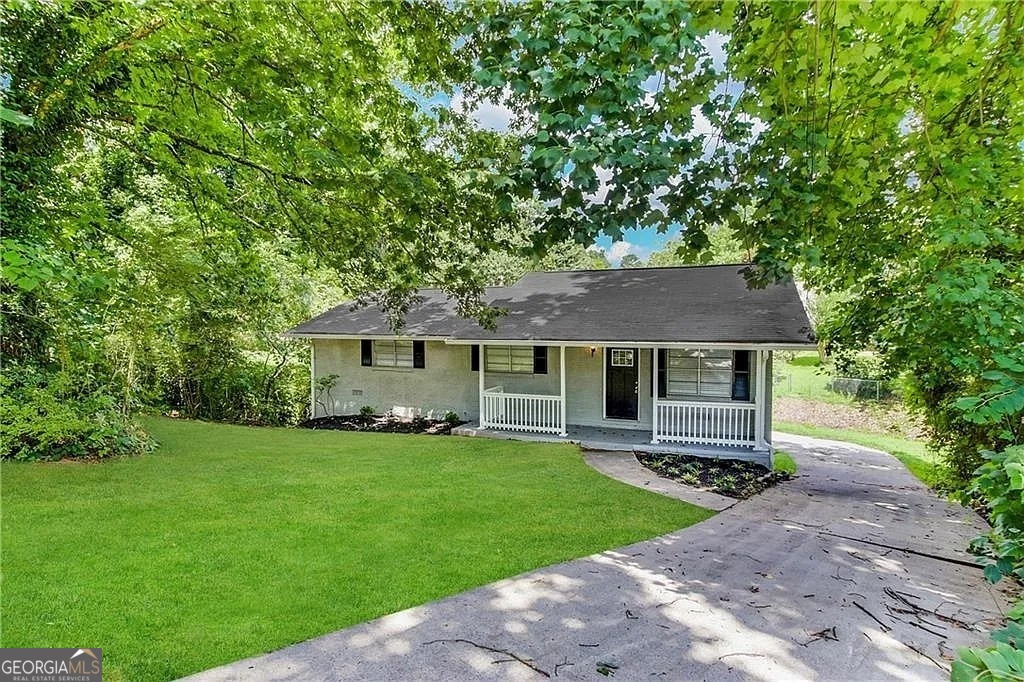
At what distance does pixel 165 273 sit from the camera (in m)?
8.64

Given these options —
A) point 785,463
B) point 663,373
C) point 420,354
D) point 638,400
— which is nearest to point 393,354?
point 420,354

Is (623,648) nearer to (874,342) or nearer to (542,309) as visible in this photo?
(874,342)

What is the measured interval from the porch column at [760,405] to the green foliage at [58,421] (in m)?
11.6

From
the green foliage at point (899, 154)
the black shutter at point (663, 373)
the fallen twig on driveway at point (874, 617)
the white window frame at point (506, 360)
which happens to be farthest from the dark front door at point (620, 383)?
the fallen twig on driveway at point (874, 617)

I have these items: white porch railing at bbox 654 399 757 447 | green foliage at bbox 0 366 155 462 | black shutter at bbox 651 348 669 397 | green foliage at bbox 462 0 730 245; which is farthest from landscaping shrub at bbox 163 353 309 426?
green foliage at bbox 462 0 730 245

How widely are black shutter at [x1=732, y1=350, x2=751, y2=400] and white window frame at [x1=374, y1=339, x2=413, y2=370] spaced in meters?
8.04

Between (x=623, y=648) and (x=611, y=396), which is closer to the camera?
(x=623, y=648)

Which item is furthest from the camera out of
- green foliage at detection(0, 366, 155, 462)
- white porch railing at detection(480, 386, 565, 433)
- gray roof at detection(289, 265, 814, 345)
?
white porch railing at detection(480, 386, 565, 433)

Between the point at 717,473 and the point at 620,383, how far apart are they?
3.73 meters

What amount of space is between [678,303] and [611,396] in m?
2.66

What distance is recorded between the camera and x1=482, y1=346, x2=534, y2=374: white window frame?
1302 cm

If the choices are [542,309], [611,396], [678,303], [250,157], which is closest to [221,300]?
[250,157]

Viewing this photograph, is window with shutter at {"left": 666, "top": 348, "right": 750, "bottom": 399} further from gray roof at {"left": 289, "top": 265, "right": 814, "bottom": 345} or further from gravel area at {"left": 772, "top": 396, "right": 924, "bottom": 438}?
gravel area at {"left": 772, "top": 396, "right": 924, "bottom": 438}

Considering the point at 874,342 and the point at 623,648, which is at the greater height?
the point at 874,342
